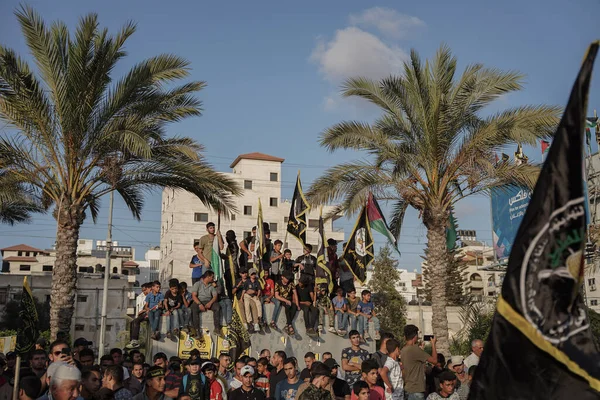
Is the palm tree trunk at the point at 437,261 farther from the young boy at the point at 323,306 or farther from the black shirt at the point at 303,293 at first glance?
the black shirt at the point at 303,293

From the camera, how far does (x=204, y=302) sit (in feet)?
50.8

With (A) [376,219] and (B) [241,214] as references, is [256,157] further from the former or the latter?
(A) [376,219]

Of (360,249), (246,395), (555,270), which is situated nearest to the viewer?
(555,270)

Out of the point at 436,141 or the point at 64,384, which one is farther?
the point at 436,141

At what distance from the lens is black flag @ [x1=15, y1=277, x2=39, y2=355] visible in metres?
10.3

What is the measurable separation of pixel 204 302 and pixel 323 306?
→ 10.1 feet

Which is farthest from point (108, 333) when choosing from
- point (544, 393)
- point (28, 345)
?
point (544, 393)

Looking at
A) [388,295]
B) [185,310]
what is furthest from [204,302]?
[388,295]

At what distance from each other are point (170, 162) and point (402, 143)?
6.43m

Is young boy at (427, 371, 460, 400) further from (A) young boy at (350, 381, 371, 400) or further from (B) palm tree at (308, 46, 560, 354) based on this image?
(B) palm tree at (308, 46, 560, 354)

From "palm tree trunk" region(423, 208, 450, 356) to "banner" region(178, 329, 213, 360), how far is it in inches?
229

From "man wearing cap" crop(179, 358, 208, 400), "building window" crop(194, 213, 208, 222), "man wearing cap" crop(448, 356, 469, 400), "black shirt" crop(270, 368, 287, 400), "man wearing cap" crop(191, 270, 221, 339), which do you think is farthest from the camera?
"building window" crop(194, 213, 208, 222)

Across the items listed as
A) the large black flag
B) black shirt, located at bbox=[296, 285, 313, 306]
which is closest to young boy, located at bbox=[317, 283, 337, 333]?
black shirt, located at bbox=[296, 285, 313, 306]

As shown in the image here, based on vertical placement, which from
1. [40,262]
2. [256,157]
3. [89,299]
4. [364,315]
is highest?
[256,157]
